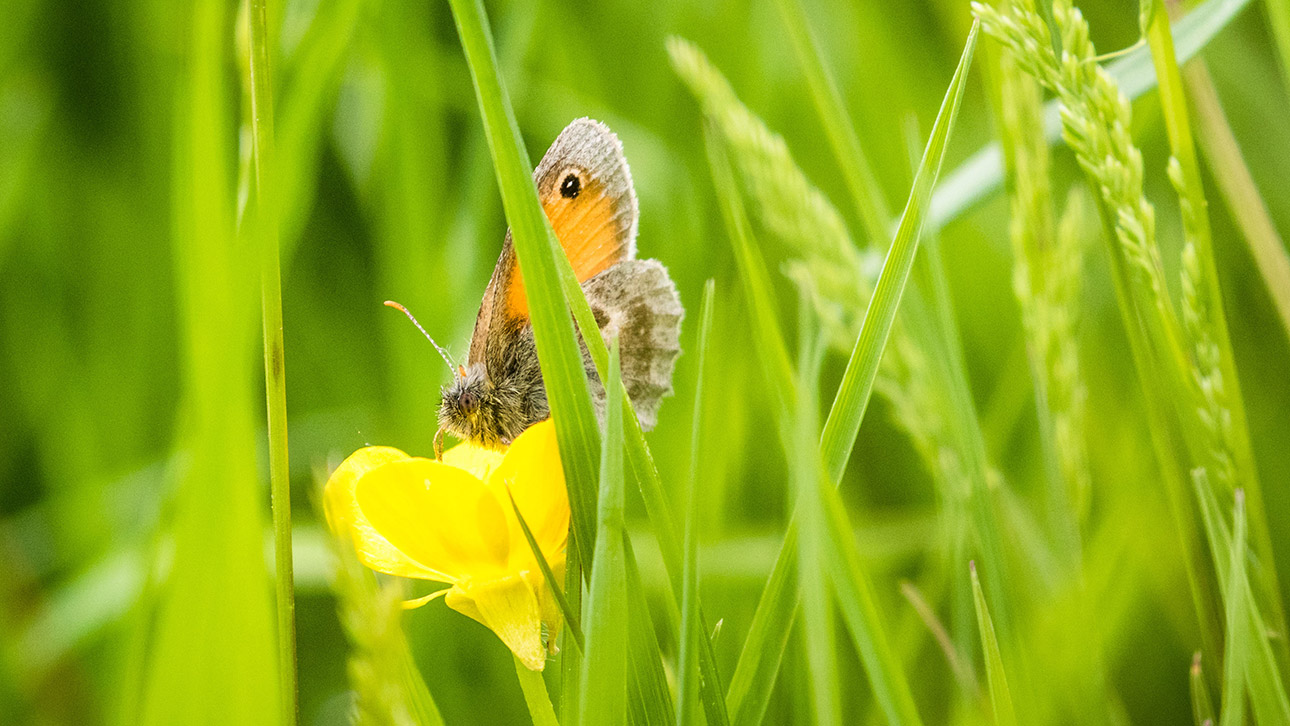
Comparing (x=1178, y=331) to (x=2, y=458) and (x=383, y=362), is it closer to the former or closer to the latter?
(x=383, y=362)

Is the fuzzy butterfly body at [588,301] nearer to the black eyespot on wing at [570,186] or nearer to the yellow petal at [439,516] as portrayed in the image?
the black eyespot on wing at [570,186]

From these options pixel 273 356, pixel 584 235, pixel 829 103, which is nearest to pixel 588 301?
pixel 584 235

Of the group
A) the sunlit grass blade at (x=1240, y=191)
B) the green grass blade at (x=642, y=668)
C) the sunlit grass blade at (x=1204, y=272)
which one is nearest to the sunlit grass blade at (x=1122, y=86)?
the sunlit grass blade at (x=1240, y=191)

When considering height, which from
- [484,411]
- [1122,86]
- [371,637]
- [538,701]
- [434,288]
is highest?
[434,288]

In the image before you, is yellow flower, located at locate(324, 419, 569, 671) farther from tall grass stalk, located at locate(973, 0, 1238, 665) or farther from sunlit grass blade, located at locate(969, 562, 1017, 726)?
tall grass stalk, located at locate(973, 0, 1238, 665)

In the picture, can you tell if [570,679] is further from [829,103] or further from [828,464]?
[829,103]

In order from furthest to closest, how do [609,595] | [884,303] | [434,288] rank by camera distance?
1. [434,288]
2. [884,303]
3. [609,595]
